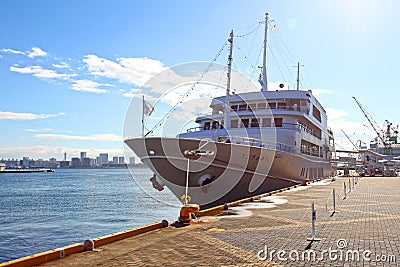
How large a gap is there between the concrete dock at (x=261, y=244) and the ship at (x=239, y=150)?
2.60 metres

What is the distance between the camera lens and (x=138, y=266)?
21.3 feet

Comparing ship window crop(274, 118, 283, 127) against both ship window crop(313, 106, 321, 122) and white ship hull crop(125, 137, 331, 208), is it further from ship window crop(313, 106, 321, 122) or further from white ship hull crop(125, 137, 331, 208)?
ship window crop(313, 106, 321, 122)

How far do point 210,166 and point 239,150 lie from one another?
5.45 ft

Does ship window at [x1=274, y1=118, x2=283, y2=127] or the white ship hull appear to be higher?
ship window at [x1=274, y1=118, x2=283, y2=127]

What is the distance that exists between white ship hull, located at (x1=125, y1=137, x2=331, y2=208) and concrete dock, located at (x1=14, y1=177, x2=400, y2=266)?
20.4 feet

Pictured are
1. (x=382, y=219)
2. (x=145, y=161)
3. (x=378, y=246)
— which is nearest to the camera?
(x=378, y=246)

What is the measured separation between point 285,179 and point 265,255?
18642 mm

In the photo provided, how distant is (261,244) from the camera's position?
8250 mm

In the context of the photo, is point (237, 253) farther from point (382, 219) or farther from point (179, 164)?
point (179, 164)

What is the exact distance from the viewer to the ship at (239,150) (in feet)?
60.8


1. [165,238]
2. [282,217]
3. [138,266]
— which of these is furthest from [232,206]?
[138,266]

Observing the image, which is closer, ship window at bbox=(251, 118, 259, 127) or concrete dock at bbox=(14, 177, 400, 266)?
concrete dock at bbox=(14, 177, 400, 266)

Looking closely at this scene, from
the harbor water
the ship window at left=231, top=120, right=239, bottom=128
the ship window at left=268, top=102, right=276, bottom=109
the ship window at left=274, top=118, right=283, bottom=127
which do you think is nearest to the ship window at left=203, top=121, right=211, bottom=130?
the ship window at left=231, top=120, right=239, bottom=128

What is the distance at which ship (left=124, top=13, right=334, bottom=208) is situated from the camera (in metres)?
18.5
